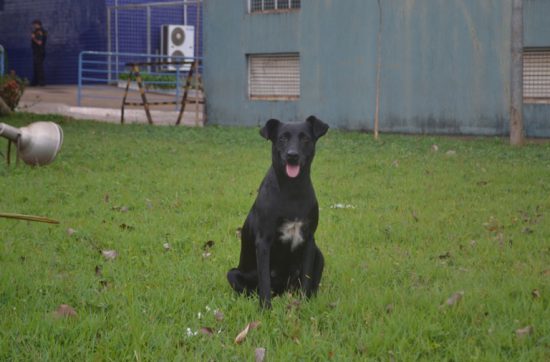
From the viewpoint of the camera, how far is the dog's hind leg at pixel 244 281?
5.29m

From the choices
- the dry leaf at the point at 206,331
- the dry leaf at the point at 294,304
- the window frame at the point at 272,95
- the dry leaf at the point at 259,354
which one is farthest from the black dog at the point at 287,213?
the window frame at the point at 272,95

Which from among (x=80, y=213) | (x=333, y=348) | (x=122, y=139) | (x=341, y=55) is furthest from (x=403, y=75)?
(x=333, y=348)

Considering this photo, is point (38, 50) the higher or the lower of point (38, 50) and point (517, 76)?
the higher

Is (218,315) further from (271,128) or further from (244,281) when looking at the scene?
(271,128)

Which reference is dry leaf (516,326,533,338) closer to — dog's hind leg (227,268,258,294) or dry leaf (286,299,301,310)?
dry leaf (286,299,301,310)

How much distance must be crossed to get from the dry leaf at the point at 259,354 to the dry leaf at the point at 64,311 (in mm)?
1201

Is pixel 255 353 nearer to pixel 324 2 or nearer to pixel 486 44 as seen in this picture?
pixel 486 44

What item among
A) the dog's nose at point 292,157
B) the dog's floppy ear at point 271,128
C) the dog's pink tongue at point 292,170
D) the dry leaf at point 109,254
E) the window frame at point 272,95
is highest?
the window frame at point 272,95

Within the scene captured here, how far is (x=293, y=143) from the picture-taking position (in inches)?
195

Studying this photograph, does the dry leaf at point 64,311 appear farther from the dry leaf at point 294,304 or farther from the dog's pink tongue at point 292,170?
the dog's pink tongue at point 292,170

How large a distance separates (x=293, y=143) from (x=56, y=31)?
31234mm

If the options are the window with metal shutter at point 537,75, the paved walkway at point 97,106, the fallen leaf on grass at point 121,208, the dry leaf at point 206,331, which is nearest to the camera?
the dry leaf at point 206,331

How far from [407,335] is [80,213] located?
4.65 meters

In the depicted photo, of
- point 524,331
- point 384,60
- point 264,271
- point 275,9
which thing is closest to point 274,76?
point 275,9
